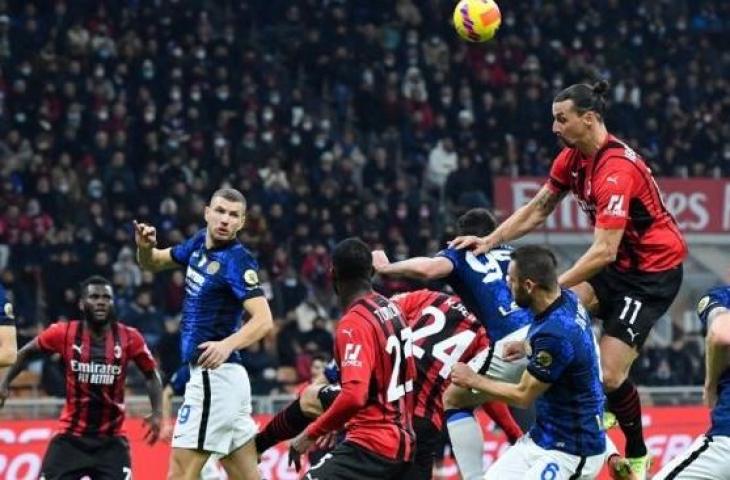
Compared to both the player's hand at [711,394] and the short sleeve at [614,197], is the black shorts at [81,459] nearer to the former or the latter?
the short sleeve at [614,197]

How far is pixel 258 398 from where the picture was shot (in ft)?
56.2

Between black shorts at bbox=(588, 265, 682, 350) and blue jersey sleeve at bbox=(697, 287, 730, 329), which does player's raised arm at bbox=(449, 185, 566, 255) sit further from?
blue jersey sleeve at bbox=(697, 287, 730, 329)

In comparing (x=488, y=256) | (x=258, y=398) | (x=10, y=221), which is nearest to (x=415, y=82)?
(x=10, y=221)

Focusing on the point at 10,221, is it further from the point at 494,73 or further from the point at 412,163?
the point at 494,73

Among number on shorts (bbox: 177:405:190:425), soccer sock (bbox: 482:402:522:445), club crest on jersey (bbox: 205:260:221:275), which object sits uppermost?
club crest on jersey (bbox: 205:260:221:275)

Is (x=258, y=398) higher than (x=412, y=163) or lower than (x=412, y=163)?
lower

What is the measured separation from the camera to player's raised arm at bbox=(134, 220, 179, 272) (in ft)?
36.4

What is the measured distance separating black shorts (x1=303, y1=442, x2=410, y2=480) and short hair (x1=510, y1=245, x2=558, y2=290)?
1.22 m

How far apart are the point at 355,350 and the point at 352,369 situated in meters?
0.10

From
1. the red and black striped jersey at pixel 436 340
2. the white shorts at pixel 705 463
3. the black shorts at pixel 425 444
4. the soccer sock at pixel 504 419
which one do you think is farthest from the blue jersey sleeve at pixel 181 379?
the white shorts at pixel 705 463

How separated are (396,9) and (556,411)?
21.6 metres

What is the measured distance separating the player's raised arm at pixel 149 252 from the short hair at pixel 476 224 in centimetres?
199

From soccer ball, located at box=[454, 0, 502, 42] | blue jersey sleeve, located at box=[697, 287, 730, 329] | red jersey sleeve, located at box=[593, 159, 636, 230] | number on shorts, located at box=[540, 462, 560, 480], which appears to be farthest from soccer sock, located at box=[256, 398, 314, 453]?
blue jersey sleeve, located at box=[697, 287, 730, 329]

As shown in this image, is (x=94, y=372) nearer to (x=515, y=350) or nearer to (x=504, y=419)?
(x=504, y=419)
